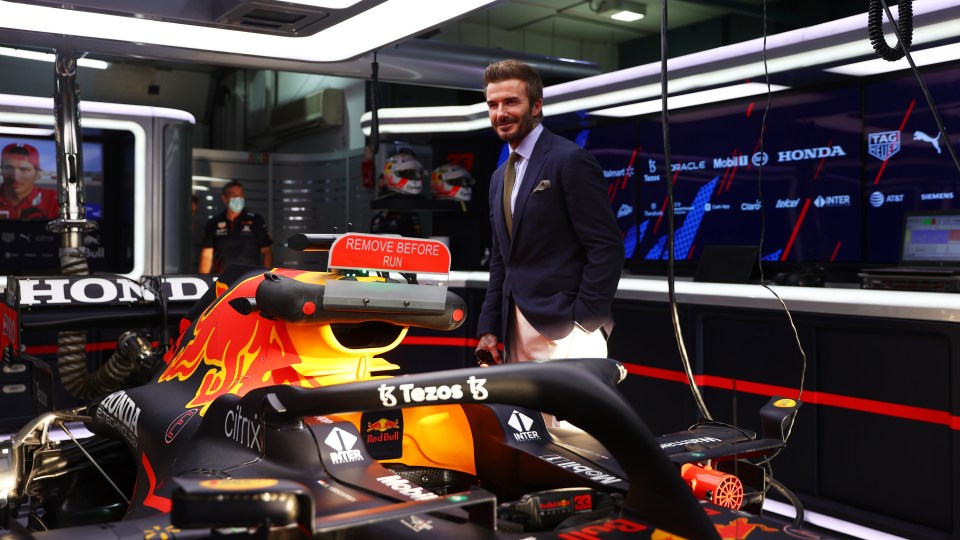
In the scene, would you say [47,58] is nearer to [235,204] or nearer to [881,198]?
[235,204]

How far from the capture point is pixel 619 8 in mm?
9945

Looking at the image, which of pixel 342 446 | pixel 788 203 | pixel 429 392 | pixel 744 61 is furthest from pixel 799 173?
pixel 429 392

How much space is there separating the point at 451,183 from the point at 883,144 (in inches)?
138

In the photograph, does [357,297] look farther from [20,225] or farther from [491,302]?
[20,225]

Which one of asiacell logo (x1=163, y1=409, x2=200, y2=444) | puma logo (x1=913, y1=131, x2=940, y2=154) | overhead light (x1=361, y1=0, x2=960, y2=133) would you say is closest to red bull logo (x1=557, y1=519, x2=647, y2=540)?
asiacell logo (x1=163, y1=409, x2=200, y2=444)

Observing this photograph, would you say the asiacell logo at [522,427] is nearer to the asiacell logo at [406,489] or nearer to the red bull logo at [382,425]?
the red bull logo at [382,425]

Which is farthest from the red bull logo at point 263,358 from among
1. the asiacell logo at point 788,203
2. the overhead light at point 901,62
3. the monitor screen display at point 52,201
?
the monitor screen display at point 52,201

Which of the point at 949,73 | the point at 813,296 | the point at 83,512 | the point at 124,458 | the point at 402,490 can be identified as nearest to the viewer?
the point at 402,490

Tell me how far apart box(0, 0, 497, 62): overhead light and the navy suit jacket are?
1.69ft

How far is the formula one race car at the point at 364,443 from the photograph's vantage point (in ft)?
4.44

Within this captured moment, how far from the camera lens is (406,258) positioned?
1923 millimetres

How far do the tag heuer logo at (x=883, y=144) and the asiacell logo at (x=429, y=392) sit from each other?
4.21 meters

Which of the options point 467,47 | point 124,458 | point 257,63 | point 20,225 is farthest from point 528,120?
point 20,225

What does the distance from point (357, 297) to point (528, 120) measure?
0.88 m
